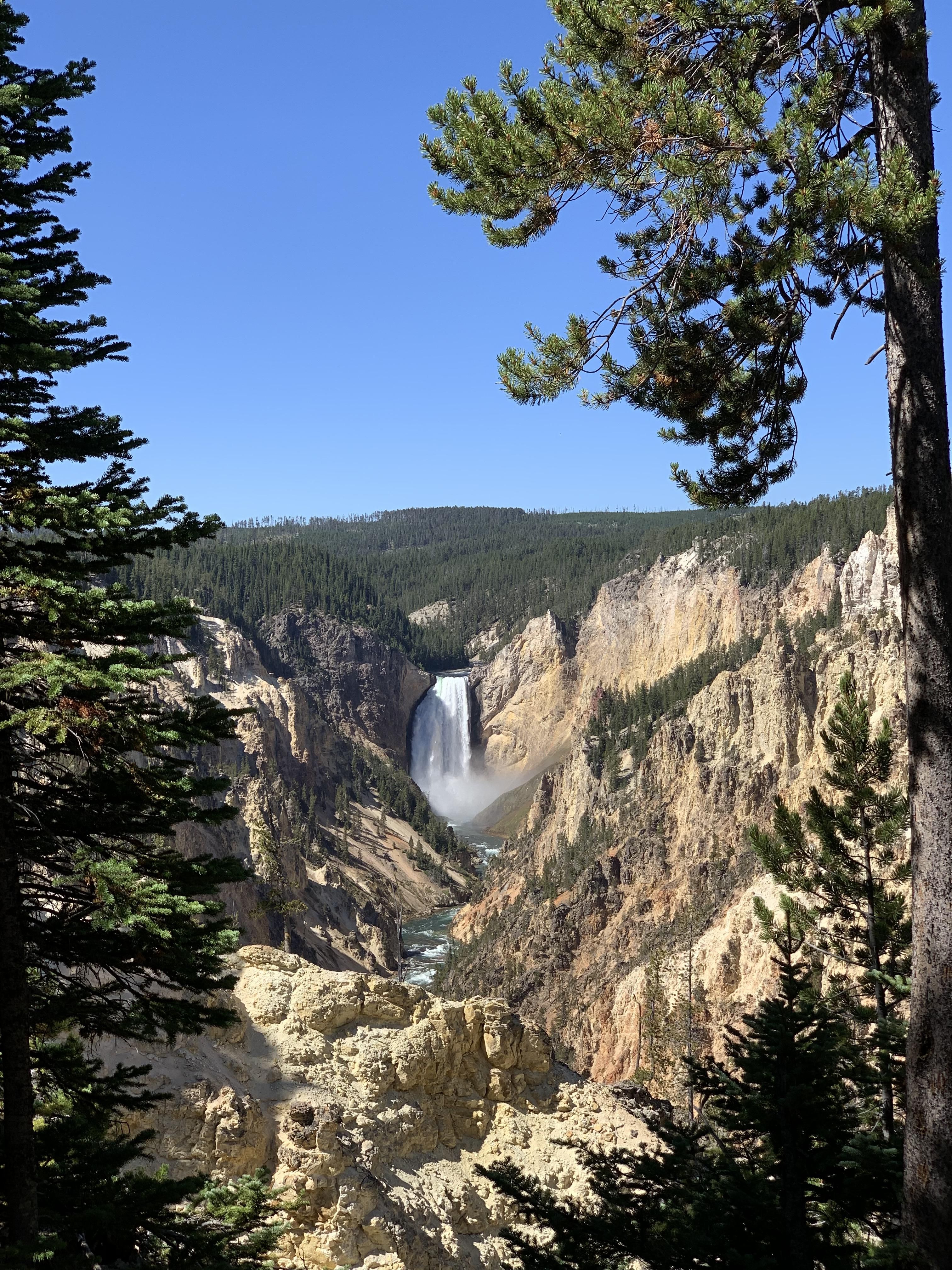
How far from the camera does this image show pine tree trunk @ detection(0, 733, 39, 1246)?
520 centimetres

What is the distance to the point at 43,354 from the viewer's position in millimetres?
5137

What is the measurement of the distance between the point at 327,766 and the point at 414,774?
20.9m

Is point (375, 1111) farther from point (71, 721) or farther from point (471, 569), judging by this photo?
point (471, 569)

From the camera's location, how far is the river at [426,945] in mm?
59906

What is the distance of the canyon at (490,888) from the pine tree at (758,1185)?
1652 mm

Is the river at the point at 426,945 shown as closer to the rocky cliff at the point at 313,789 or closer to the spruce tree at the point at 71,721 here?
the rocky cliff at the point at 313,789

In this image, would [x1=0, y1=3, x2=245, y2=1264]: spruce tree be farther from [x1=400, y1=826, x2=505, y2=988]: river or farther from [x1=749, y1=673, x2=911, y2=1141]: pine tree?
[x1=400, y1=826, x2=505, y2=988]: river

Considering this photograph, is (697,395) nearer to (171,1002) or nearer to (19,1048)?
(171,1002)

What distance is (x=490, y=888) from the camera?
72.4 meters

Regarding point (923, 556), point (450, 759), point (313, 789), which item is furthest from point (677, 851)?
point (450, 759)

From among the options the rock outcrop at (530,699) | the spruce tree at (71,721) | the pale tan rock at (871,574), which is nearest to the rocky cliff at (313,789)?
the rock outcrop at (530,699)

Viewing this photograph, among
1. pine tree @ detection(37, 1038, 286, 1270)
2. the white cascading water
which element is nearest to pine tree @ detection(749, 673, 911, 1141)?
pine tree @ detection(37, 1038, 286, 1270)

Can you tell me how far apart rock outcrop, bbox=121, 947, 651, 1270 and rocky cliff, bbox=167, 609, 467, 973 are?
1048cm

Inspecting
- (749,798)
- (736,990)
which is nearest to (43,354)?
(736,990)
